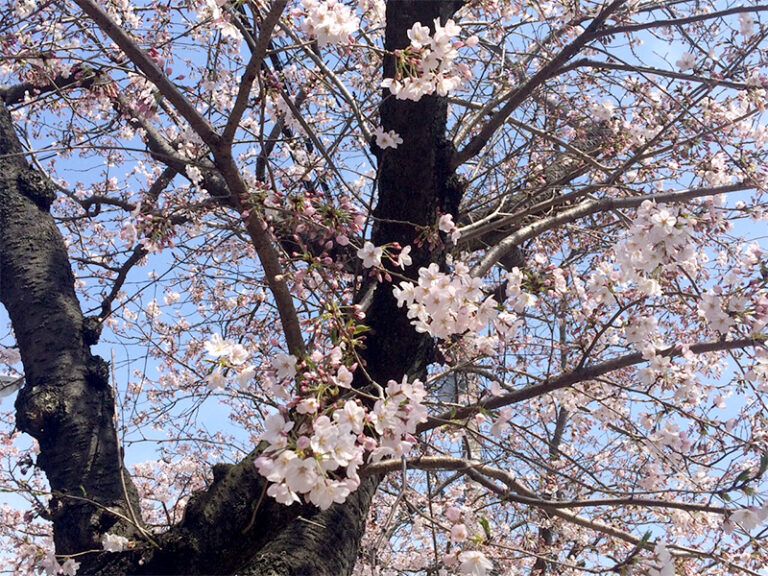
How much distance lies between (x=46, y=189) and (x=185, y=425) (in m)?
2.19

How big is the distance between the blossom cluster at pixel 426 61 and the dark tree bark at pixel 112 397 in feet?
1.83

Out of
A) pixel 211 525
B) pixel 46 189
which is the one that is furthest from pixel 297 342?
pixel 46 189

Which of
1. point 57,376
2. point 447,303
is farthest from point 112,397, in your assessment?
point 447,303

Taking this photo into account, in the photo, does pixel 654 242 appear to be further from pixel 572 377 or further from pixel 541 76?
pixel 541 76

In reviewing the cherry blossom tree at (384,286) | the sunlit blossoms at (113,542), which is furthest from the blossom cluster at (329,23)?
the sunlit blossoms at (113,542)

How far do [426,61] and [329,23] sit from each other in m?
0.35

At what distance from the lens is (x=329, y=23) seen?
6.75 ft

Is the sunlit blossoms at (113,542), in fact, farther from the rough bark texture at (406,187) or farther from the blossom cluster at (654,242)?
the blossom cluster at (654,242)

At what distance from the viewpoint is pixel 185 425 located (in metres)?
4.73

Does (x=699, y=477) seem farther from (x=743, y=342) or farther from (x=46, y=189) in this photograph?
(x=46, y=189)

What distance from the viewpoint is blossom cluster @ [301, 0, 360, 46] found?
6.75ft

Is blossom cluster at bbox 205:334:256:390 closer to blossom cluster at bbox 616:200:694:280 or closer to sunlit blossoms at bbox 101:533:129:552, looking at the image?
sunlit blossoms at bbox 101:533:129:552

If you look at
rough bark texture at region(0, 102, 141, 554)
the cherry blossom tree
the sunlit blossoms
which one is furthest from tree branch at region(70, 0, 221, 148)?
the sunlit blossoms

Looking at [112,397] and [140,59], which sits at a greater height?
[140,59]
